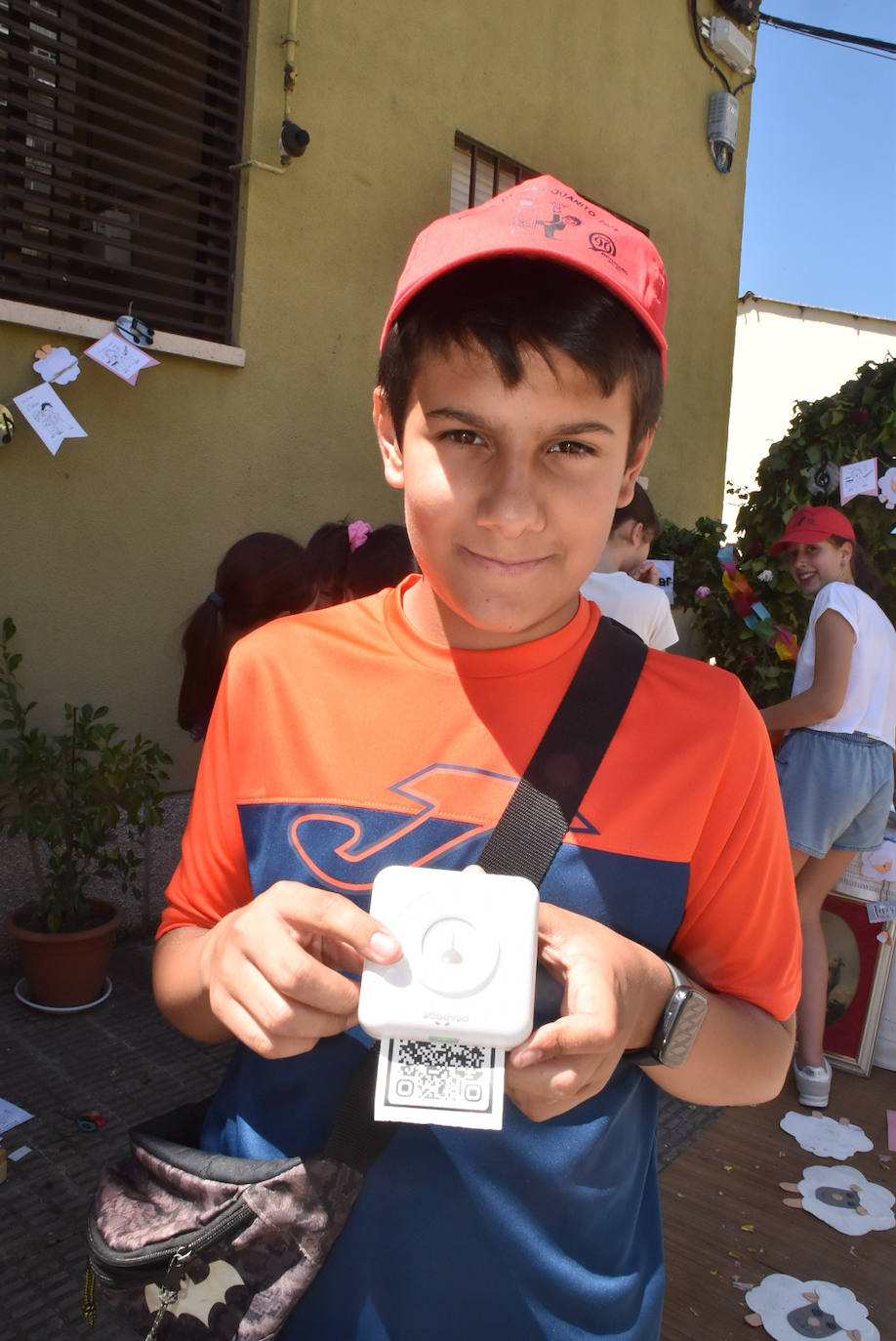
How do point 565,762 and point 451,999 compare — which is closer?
point 451,999

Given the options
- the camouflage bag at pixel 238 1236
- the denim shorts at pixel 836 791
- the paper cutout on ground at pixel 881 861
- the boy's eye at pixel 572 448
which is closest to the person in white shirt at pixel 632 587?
the denim shorts at pixel 836 791

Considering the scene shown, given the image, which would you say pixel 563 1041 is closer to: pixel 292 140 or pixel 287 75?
pixel 292 140

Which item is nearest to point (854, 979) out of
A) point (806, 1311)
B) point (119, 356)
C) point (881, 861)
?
point (881, 861)

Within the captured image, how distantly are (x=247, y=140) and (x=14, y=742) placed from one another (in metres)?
2.79

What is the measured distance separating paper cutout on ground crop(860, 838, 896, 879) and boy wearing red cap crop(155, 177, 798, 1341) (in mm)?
3077

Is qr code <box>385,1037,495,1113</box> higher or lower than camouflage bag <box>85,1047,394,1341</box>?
higher

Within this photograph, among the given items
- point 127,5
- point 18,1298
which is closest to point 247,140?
point 127,5

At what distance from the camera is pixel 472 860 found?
1089 millimetres

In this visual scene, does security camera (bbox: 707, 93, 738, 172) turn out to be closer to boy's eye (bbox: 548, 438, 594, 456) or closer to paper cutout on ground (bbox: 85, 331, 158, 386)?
paper cutout on ground (bbox: 85, 331, 158, 386)

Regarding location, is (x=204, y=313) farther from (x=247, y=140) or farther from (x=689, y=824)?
(x=689, y=824)

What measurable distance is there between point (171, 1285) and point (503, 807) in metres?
0.61

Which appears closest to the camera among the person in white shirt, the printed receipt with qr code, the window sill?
the printed receipt with qr code

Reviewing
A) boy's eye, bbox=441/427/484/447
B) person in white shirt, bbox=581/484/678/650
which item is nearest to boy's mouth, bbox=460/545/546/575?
boy's eye, bbox=441/427/484/447

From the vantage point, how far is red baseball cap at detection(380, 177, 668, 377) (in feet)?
3.60
